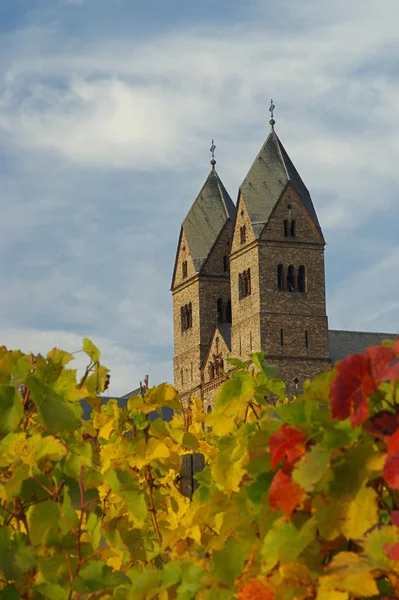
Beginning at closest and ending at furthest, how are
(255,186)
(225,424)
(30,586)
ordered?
(30,586), (225,424), (255,186)

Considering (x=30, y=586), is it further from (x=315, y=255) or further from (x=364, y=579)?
(x=315, y=255)

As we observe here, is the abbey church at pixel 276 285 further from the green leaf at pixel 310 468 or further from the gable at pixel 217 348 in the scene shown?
the green leaf at pixel 310 468

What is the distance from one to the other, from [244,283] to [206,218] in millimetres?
6003

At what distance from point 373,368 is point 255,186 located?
55.0 meters

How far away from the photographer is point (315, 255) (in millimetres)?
56875

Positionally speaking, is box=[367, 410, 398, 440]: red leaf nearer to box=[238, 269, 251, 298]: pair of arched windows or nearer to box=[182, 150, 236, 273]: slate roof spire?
box=[238, 269, 251, 298]: pair of arched windows

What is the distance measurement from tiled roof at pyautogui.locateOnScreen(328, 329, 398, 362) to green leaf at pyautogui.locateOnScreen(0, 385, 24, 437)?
5526 cm

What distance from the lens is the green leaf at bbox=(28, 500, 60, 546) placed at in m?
2.37

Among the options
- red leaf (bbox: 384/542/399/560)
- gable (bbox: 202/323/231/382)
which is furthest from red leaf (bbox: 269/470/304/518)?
gable (bbox: 202/323/231/382)

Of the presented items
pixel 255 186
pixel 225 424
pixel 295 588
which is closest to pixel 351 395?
pixel 295 588

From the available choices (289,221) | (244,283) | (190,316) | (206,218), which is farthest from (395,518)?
(190,316)

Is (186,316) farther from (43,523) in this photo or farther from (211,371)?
(43,523)

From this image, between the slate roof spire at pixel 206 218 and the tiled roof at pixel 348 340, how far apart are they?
23.6ft

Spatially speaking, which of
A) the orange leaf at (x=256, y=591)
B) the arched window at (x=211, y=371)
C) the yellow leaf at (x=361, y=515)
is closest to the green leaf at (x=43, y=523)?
the orange leaf at (x=256, y=591)
